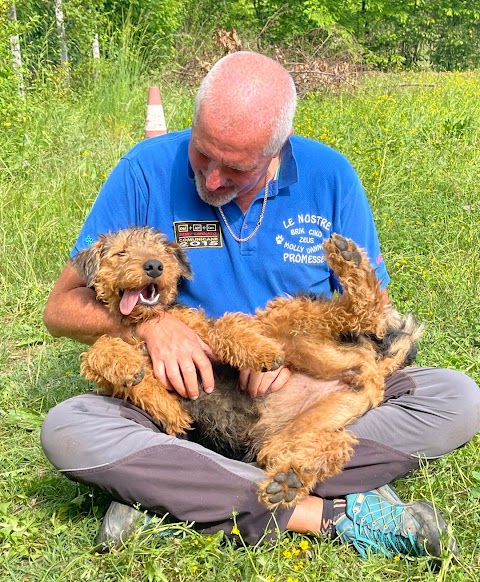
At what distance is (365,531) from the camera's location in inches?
107

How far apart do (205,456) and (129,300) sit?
86 centimetres

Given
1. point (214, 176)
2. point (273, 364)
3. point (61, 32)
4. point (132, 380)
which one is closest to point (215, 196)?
point (214, 176)

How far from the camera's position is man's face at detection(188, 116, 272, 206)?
297 centimetres

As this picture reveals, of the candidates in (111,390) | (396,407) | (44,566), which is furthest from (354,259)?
(44,566)

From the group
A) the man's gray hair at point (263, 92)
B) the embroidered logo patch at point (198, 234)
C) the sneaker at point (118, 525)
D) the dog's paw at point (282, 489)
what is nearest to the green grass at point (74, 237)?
the sneaker at point (118, 525)

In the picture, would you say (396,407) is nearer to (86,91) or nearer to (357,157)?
(357,157)

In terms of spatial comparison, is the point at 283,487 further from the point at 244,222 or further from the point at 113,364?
the point at 244,222

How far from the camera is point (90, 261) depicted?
10.6ft

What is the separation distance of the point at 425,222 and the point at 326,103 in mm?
4167

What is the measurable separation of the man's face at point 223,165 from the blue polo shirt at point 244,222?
0.14 m

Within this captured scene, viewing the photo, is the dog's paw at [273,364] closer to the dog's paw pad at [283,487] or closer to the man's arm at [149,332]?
the man's arm at [149,332]

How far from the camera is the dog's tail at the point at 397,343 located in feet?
10.5

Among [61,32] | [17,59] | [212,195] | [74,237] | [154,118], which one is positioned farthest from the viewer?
[61,32]

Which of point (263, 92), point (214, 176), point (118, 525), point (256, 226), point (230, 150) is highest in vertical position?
point (263, 92)
